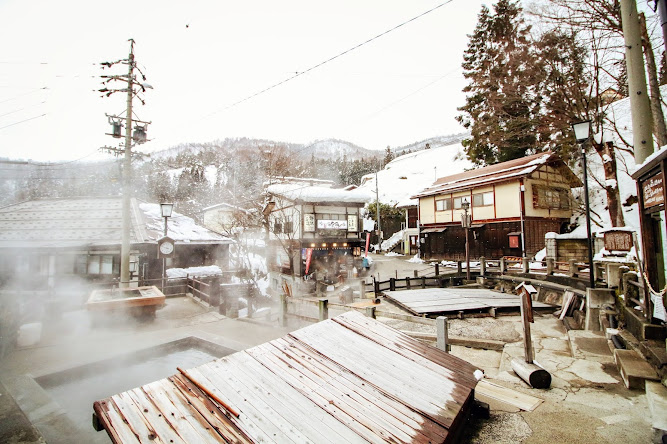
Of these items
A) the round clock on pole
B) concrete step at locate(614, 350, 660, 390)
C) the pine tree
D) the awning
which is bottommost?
concrete step at locate(614, 350, 660, 390)

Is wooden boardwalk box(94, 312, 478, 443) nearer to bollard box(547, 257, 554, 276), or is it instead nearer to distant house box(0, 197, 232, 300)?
bollard box(547, 257, 554, 276)

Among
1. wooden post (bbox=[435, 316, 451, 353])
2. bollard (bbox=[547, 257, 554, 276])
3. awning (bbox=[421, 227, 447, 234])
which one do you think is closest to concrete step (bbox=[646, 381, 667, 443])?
wooden post (bbox=[435, 316, 451, 353])

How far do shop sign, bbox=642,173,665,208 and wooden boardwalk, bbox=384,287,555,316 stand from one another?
5.86 meters

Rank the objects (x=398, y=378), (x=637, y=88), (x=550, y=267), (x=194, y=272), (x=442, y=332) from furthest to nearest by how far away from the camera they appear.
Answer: (x=194, y=272) → (x=550, y=267) → (x=637, y=88) → (x=442, y=332) → (x=398, y=378)

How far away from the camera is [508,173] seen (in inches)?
944

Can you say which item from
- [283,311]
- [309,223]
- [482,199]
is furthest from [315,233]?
[283,311]

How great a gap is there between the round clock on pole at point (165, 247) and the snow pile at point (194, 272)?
15.3 ft

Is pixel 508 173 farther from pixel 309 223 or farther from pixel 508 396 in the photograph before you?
pixel 508 396

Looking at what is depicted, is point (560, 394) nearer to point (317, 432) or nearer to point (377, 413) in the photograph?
point (377, 413)

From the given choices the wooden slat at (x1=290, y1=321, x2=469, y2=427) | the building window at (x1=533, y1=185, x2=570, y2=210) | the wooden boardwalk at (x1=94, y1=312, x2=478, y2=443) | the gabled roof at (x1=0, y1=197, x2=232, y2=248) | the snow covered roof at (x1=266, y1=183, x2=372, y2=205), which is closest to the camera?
the wooden boardwalk at (x1=94, y1=312, x2=478, y2=443)

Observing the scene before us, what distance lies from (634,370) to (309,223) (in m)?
21.5

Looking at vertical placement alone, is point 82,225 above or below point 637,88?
below

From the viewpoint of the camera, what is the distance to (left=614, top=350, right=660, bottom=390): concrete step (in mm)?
4605

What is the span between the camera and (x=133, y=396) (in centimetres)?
232
